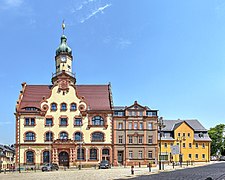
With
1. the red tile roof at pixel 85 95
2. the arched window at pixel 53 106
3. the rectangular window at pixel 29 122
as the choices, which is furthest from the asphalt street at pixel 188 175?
the rectangular window at pixel 29 122

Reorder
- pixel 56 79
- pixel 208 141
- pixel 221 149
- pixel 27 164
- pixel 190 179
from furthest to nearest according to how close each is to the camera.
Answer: pixel 221 149 → pixel 208 141 → pixel 56 79 → pixel 27 164 → pixel 190 179

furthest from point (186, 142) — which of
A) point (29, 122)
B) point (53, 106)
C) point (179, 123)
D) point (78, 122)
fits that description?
point (29, 122)

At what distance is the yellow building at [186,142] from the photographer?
305ft

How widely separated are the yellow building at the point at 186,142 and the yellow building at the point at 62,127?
867 inches

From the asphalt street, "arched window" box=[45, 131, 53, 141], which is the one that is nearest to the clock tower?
"arched window" box=[45, 131, 53, 141]

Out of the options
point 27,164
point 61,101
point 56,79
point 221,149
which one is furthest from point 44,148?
point 221,149

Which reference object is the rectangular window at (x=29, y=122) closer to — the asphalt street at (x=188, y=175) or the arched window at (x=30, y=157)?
the arched window at (x=30, y=157)

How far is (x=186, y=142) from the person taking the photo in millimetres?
94125

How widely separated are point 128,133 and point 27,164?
71.7 ft

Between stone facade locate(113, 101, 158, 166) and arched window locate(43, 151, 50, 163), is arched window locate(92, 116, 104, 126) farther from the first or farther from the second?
arched window locate(43, 151, 50, 163)

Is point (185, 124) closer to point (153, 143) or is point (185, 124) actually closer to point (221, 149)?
point (153, 143)

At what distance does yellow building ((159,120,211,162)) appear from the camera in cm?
9288

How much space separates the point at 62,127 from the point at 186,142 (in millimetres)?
34590

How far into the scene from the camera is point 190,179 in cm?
3027
